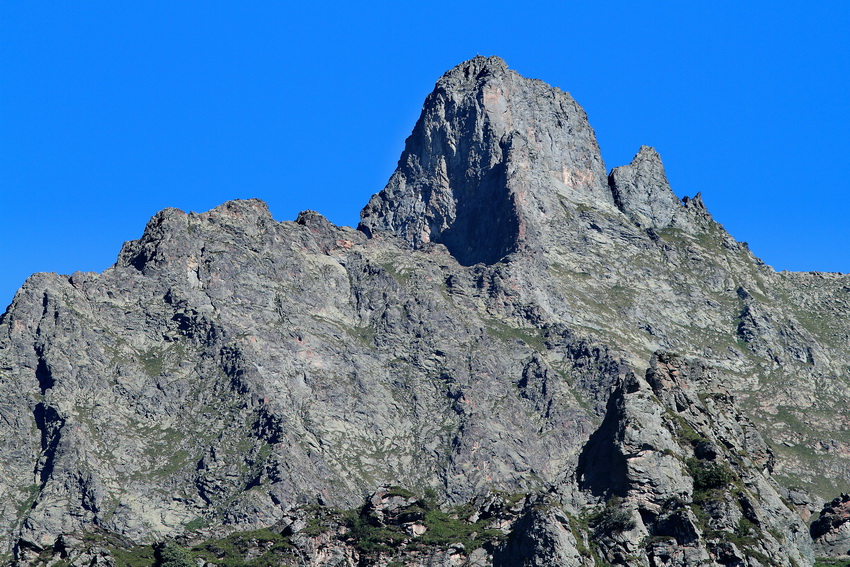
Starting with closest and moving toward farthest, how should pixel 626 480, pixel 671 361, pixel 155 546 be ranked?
pixel 626 480
pixel 155 546
pixel 671 361

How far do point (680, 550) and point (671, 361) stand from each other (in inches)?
1688

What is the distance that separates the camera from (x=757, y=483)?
181 metres

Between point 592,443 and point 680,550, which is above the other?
point 592,443

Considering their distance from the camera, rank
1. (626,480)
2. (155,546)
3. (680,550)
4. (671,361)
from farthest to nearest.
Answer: (671,361) < (155,546) < (626,480) < (680,550)

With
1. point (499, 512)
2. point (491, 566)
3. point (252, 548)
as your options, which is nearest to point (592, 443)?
point (499, 512)

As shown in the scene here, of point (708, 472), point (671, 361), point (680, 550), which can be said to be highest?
point (671, 361)

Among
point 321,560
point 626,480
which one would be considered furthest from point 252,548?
point 626,480

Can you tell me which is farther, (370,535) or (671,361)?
(671,361)

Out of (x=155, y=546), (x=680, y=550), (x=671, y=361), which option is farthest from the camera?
(x=671, y=361)

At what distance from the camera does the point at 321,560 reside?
17825 cm

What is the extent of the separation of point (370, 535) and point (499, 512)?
525 inches

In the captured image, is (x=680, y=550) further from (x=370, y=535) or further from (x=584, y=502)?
(x=370, y=535)

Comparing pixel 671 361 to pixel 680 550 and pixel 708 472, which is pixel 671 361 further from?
pixel 680 550

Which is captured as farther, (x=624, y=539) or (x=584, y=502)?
(x=584, y=502)
